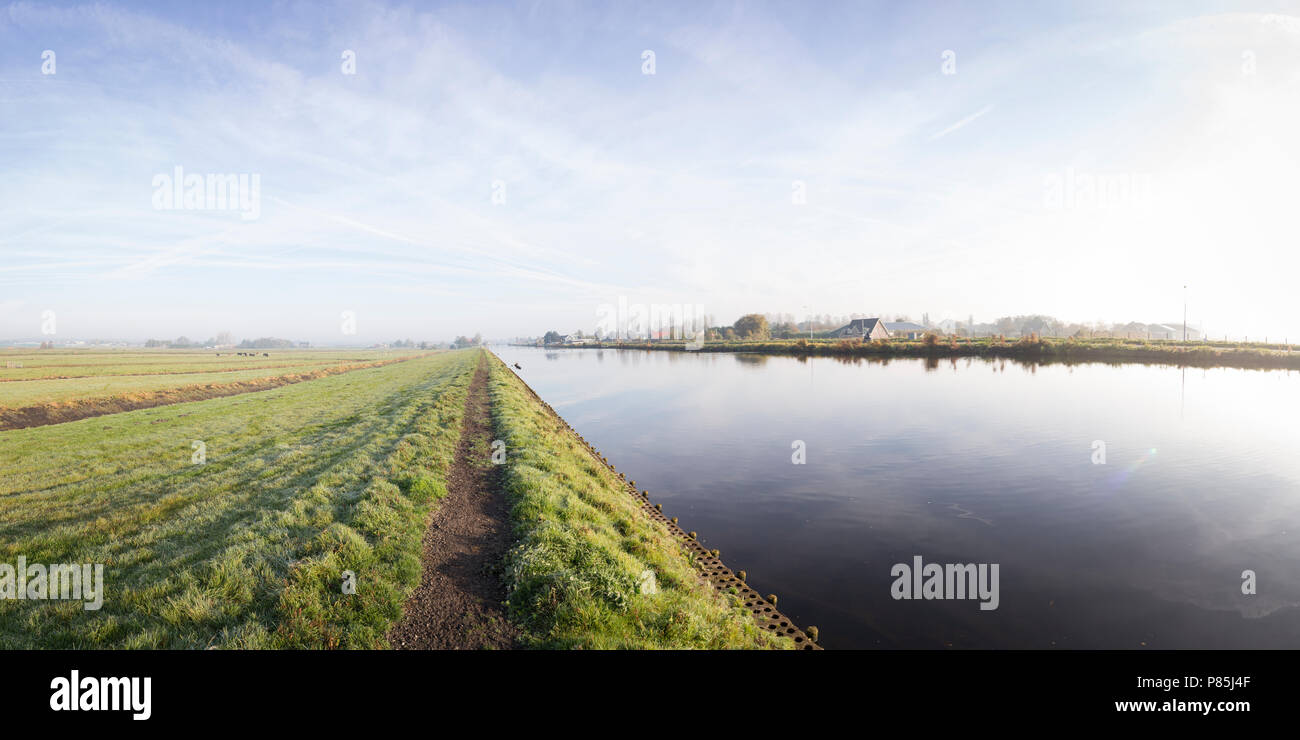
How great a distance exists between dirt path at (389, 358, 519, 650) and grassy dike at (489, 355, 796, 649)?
1.06ft

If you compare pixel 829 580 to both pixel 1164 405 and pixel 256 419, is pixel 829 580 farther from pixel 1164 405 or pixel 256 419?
pixel 1164 405

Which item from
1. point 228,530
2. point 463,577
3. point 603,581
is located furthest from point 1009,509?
point 228,530

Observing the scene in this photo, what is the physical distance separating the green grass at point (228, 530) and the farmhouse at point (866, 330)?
418 feet

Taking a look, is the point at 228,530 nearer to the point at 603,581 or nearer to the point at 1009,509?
the point at 603,581

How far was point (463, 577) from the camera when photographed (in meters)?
7.25

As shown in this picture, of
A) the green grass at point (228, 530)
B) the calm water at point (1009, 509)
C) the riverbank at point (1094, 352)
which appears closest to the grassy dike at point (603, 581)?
the green grass at point (228, 530)

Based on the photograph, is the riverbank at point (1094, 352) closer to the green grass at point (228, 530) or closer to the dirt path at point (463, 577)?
the dirt path at point (463, 577)

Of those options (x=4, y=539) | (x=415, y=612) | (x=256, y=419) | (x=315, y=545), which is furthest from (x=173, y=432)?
(x=415, y=612)

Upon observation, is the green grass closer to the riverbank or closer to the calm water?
the calm water

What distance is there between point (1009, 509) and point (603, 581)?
13.2 m

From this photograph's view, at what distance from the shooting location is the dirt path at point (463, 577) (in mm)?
5660

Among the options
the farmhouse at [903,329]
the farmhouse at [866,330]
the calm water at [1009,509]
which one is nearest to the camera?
the calm water at [1009,509]

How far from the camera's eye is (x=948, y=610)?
8.41 metres
